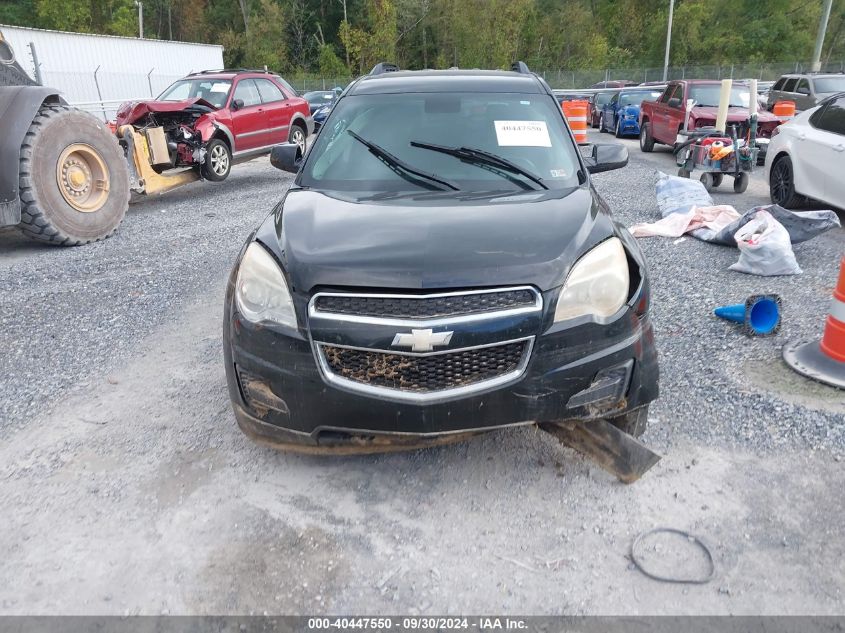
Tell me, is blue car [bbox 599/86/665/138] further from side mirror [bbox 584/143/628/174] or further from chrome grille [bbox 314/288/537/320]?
chrome grille [bbox 314/288/537/320]

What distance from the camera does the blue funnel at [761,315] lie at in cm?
449

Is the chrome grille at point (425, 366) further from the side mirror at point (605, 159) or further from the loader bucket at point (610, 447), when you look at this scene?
the side mirror at point (605, 159)

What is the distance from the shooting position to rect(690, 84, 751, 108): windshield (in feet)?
46.5

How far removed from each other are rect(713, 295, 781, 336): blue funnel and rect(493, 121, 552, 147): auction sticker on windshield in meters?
1.89

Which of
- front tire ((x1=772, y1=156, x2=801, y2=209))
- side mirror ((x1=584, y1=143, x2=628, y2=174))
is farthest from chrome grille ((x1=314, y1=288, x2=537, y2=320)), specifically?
front tire ((x1=772, y1=156, x2=801, y2=209))

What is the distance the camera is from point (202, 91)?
11.8m

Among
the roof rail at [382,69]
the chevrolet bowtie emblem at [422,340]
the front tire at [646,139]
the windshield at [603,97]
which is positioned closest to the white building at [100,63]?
the front tire at [646,139]

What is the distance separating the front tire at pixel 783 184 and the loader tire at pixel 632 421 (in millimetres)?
6881

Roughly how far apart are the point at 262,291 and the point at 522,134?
6.28ft

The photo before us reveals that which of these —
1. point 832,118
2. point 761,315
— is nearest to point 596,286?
point 761,315

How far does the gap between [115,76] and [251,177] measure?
14.1 meters

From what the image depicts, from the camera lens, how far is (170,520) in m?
2.81

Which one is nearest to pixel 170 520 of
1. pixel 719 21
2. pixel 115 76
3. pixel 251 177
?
pixel 251 177

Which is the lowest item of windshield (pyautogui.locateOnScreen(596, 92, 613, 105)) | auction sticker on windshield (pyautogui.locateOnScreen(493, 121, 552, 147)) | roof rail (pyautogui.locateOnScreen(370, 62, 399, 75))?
windshield (pyautogui.locateOnScreen(596, 92, 613, 105))
